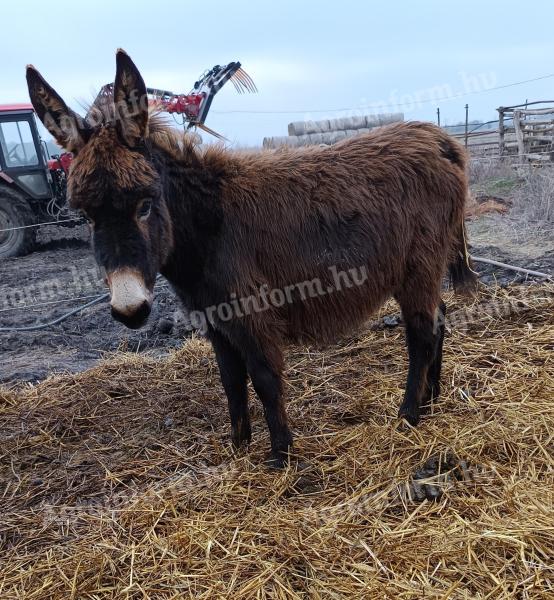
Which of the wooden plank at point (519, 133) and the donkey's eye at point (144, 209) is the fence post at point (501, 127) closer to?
the wooden plank at point (519, 133)

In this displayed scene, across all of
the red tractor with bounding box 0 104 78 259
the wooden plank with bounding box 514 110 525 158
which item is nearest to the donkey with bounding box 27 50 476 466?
the red tractor with bounding box 0 104 78 259

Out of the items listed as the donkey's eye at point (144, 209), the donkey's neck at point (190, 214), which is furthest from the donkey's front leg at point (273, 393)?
the donkey's eye at point (144, 209)

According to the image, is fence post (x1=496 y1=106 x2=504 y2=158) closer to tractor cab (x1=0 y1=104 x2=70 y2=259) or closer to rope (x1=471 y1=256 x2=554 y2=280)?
rope (x1=471 y1=256 x2=554 y2=280)

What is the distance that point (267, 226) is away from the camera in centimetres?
288

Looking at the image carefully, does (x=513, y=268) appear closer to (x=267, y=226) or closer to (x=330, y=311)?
(x=330, y=311)

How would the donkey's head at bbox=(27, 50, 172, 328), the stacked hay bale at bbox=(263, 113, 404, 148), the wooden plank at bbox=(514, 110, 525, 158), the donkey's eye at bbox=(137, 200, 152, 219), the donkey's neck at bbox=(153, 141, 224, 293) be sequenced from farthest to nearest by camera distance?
the stacked hay bale at bbox=(263, 113, 404, 148) < the wooden plank at bbox=(514, 110, 525, 158) < the donkey's neck at bbox=(153, 141, 224, 293) < the donkey's eye at bbox=(137, 200, 152, 219) < the donkey's head at bbox=(27, 50, 172, 328)

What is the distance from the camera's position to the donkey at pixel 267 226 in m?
2.40

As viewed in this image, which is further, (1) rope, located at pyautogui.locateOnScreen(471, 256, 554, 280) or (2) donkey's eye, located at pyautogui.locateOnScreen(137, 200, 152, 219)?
(1) rope, located at pyautogui.locateOnScreen(471, 256, 554, 280)

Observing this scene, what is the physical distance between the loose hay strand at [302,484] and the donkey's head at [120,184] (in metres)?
1.09

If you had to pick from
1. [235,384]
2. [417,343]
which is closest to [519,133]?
[417,343]

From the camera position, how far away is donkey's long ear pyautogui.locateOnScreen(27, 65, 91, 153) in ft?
8.10

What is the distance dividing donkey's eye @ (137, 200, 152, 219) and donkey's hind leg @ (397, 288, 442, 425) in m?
1.66

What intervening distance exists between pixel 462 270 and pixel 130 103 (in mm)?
2461

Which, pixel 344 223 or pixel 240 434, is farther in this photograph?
pixel 240 434
